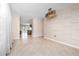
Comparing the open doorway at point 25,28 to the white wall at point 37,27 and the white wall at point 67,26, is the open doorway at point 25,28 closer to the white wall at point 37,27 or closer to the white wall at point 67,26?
the white wall at point 37,27

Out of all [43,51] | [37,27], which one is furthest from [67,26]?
[37,27]

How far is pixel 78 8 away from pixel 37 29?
6.48 meters

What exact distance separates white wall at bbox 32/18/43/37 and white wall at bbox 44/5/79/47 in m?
3.63

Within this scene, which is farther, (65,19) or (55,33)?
(55,33)

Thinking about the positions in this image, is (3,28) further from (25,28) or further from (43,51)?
(25,28)

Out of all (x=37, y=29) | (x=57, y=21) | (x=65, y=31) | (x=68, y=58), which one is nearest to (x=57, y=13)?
(x=57, y=21)

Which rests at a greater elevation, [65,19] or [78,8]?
[78,8]

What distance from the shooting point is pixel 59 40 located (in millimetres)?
6621

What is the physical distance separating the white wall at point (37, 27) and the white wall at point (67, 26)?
143 inches

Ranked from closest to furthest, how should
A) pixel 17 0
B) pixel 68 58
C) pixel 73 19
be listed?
pixel 68 58 < pixel 17 0 < pixel 73 19

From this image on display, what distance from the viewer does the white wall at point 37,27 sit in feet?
35.4

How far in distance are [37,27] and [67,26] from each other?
545cm

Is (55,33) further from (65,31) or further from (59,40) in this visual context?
(65,31)

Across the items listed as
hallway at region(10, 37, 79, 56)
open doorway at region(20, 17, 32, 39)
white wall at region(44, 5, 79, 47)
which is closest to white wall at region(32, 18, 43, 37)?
open doorway at region(20, 17, 32, 39)
